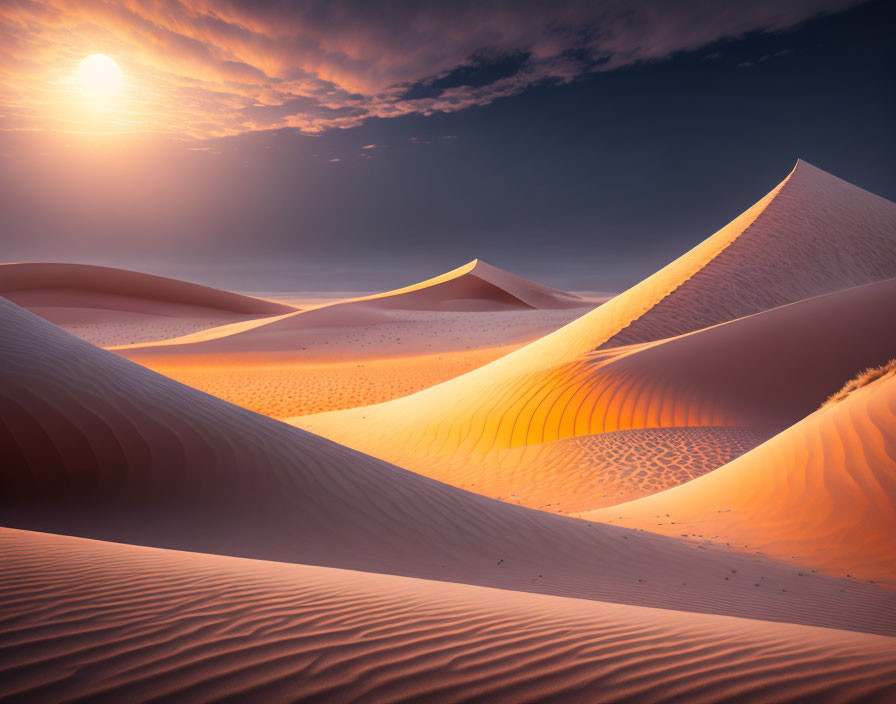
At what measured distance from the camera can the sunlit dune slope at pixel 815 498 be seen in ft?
15.4

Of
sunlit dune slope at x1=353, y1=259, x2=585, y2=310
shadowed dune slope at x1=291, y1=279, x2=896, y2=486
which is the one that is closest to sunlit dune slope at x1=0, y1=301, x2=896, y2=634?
shadowed dune slope at x1=291, y1=279, x2=896, y2=486

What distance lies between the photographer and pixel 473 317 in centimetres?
3709

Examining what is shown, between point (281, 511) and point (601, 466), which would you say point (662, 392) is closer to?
point (601, 466)

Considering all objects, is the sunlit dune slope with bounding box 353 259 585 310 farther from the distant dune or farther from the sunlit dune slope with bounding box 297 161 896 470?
the distant dune

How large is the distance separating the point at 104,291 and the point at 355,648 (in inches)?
1974

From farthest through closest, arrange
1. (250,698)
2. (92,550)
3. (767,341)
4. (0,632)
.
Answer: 1. (767,341)
2. (92,550)
3. (0,632)
4. (250,698)

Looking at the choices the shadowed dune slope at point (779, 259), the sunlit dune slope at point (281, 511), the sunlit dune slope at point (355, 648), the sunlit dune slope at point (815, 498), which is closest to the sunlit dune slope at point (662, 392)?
the sunlit dune slope at point (815, 498)

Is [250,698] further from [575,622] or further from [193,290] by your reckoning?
[193,290]

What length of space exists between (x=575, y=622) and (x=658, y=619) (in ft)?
1.81

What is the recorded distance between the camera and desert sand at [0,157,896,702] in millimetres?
1650

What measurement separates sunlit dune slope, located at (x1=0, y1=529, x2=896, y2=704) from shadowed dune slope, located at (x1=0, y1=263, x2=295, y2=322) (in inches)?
1792

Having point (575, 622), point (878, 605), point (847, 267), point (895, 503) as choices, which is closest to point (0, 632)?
point (575, 622)

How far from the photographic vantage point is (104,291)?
42.4m

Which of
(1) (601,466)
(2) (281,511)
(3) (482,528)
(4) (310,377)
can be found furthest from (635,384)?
(4) (310,377)
